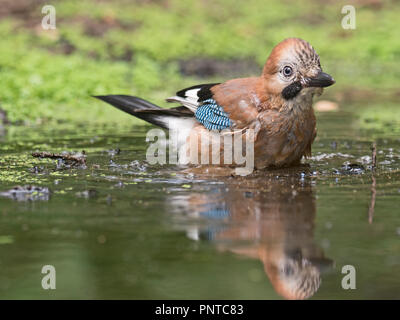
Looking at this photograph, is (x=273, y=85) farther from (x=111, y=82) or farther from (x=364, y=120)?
(x=111, y=82)

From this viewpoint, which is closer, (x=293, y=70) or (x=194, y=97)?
(x=293, y=70)

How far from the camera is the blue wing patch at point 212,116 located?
6742 millimetres

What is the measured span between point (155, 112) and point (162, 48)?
10.8m

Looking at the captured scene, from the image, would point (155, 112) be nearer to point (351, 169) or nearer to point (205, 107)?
point (205, 107)

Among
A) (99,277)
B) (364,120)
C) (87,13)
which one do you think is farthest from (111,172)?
(87,13)

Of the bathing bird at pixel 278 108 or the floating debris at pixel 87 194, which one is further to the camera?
the bathing bird at pixel 278 108

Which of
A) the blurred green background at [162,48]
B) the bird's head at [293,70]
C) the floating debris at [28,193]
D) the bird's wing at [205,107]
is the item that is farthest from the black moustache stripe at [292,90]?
the blurred green background at [162,48]

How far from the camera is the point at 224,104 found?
6820 millimetres

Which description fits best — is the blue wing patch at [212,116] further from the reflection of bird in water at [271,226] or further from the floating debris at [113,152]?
the floating debris at [113,152]

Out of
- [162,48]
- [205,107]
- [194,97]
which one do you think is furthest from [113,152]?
[162,48]

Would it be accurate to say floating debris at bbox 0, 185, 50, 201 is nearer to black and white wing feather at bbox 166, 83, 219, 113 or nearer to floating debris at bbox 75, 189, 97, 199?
floating debris at bbox 75, 189, 97, 199

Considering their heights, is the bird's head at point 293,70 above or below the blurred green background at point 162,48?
below

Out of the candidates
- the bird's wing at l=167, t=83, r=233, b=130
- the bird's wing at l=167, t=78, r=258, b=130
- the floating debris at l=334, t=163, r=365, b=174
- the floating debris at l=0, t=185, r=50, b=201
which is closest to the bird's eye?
the bird's wing at l=167, t=78, r=258, b=130

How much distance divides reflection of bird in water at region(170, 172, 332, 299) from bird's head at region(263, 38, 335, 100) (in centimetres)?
73
